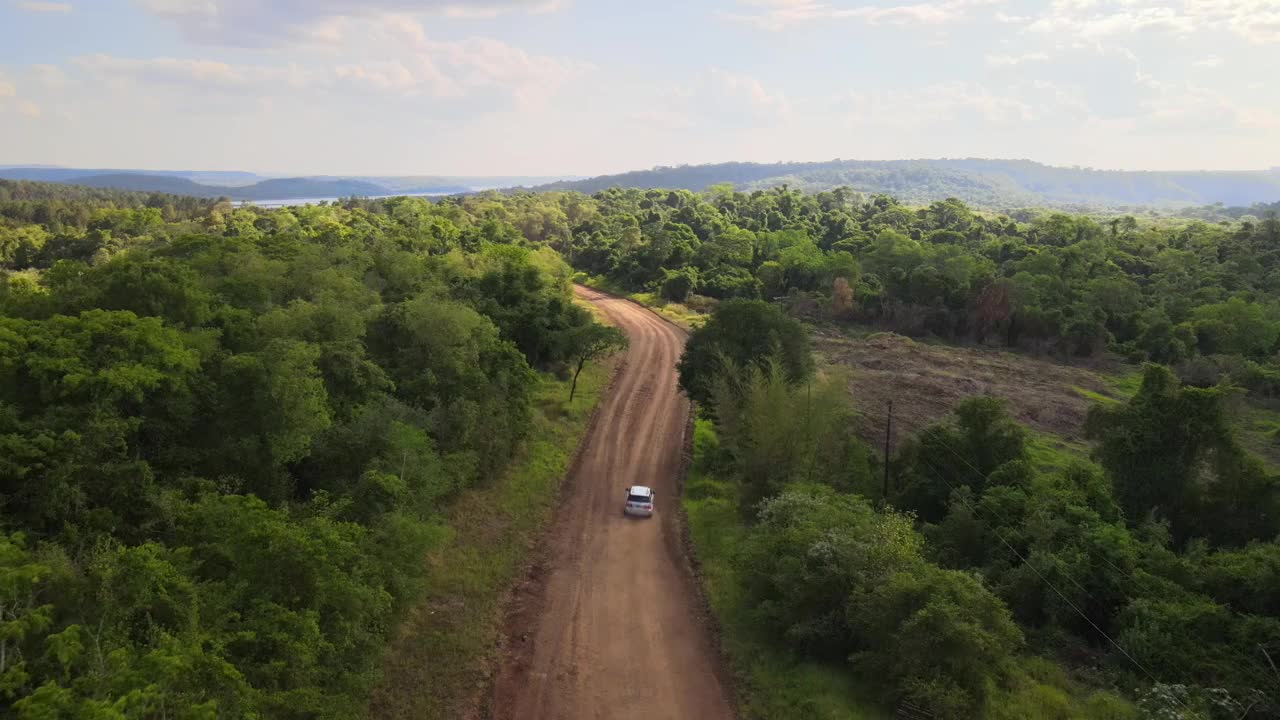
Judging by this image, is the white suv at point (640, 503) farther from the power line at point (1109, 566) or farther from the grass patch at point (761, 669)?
the power line at point (1109, 566)

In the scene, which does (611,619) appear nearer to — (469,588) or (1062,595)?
(469,588)

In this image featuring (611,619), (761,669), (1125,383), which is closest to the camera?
(761,669)

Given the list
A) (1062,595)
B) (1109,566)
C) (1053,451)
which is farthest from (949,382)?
(1062,595)

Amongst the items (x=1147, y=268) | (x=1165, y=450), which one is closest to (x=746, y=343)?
(x=1165, y=450)

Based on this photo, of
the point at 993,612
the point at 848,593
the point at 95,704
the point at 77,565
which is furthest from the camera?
the point at 848,593

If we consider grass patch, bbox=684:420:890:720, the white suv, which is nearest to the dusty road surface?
the white suv

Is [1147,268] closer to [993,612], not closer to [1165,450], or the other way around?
[1165,450]
